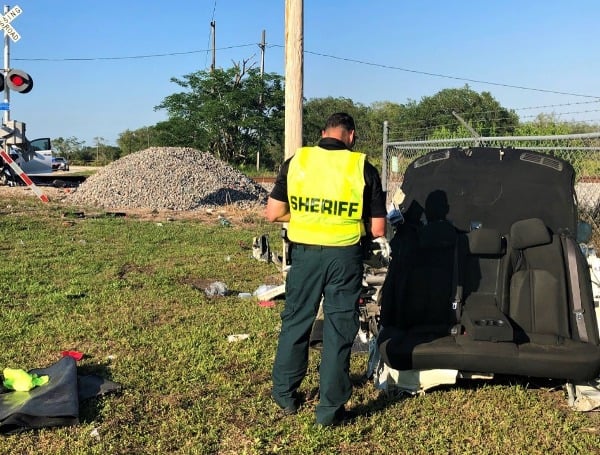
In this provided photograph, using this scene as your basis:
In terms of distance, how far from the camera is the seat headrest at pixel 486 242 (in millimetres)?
4512

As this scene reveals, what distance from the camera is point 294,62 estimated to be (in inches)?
277

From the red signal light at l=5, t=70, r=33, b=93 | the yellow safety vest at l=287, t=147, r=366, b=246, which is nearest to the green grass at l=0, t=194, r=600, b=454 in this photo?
the yellow safety vest at l=287, t=147, r=366, b=246

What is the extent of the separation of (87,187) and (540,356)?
58.7 ft

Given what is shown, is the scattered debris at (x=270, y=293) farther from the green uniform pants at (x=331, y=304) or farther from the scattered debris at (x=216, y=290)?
the green uniform pants at (x=331, y=304)

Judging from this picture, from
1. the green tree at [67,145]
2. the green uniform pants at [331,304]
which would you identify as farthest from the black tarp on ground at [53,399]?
the green tree at [67,145]

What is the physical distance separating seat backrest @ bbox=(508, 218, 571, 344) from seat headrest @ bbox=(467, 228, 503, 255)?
0.36 ft

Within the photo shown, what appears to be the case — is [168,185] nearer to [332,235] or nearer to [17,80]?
[17,80]

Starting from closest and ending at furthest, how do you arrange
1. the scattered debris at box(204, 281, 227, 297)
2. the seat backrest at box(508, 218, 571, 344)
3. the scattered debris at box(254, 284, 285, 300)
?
the seat backrest at box(508, 218, 571, 344), the scattered debris at box(254, 284, 285, 300), the scattered debris at box(204, 281, 227, 297)

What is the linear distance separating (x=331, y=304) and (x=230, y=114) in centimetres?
3406

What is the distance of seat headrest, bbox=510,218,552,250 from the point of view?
14.3 feet

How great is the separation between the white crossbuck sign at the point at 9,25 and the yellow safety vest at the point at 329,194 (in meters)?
13.7

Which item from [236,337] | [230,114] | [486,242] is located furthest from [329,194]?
[230,114]

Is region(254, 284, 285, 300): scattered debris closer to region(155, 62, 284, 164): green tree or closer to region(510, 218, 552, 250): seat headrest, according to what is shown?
region(510, 218, 552, 250): seat headrest

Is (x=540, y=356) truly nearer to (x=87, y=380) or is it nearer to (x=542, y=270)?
(x=542, y=270)
